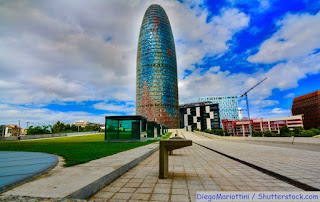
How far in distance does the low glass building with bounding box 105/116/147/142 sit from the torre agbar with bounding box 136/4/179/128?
87672 mm

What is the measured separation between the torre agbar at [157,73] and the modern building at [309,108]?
4207 inches

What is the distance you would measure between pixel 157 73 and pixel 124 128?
95.8m

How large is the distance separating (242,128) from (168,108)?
71.0m

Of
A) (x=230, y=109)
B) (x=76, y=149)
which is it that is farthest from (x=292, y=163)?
(x=230, y=109)

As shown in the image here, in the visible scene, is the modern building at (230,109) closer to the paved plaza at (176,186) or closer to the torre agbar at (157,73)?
the torre agbar at (157,73)

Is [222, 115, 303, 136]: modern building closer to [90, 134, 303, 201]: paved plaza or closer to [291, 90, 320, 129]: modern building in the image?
[291, 90, 320, 129]: modern building

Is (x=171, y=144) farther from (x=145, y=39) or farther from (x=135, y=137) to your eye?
(x=145, y=39)

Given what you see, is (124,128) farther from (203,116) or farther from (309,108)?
(309,108)

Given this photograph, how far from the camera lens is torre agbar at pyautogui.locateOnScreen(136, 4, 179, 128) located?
108000 millimetres

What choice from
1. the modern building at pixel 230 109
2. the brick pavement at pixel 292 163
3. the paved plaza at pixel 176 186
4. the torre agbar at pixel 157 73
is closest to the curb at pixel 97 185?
the paved plaza at pixel 176 186

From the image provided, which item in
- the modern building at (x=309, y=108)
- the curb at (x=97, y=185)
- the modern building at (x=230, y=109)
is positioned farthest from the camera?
the modern building at (x=230, y=109)

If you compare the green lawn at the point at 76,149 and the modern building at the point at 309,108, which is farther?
the modern building at the point at 309,108

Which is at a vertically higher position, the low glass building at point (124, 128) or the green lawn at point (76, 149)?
the low glass building at point (124, 128)

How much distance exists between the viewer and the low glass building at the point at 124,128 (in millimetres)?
17531
